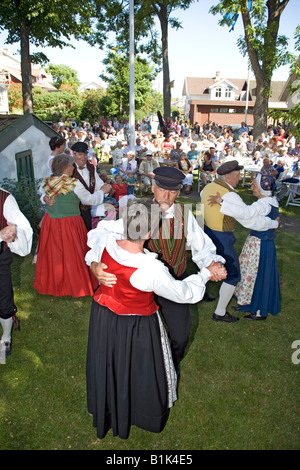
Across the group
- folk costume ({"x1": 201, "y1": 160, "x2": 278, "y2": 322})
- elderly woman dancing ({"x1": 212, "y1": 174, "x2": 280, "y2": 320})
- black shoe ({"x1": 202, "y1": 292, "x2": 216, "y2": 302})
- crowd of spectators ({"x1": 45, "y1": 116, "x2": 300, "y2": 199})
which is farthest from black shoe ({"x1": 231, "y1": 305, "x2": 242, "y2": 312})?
crowd of spectators ({"x1": 45, "y1": 116, "x2": 300, "y2": 199})

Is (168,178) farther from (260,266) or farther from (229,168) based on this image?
(260,266)

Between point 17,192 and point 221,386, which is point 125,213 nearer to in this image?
point 221,386

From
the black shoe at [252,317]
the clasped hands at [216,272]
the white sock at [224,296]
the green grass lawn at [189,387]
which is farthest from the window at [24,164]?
the clasped hands at [216,272]

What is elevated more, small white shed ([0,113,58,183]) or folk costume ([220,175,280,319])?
small white shed ([0,113,58,183])

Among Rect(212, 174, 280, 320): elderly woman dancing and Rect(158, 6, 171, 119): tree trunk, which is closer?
Rect(212, 174, 280, 320): elderly woman dancing

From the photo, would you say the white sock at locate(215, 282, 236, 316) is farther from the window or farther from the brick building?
the brick building

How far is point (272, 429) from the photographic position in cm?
305

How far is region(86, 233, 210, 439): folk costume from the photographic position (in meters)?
2.31

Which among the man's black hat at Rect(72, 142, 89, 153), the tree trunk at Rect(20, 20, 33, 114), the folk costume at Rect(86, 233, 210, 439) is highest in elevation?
the tree trunk at Rect(20, 20, 33, 114)

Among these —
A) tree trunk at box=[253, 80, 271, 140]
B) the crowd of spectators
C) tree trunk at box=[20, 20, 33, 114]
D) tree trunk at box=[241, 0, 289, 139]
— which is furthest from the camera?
tree trunk at box=[20, 20, 33, 114]

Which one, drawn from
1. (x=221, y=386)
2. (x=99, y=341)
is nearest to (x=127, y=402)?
(x=99, y=341)

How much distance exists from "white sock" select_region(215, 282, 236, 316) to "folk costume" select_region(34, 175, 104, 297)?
1849 millimetres

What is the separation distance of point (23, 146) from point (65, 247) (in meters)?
3.71
